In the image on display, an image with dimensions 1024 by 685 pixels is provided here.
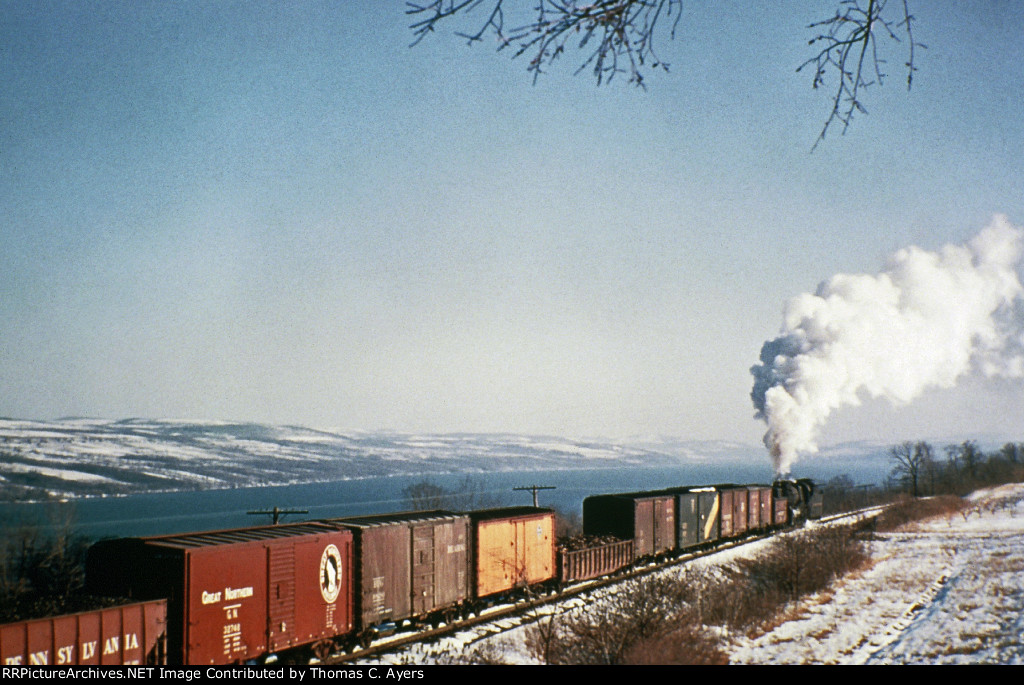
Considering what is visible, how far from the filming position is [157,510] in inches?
7564

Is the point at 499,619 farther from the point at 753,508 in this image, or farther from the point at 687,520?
the point at 753,508

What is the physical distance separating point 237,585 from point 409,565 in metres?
5.20

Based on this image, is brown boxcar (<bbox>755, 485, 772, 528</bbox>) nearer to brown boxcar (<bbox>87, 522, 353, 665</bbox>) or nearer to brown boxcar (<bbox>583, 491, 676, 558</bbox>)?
brown boxcar (<bbox>583, 491, 676, 558</bbox>)

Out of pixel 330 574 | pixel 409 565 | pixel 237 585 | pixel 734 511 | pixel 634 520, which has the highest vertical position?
pixel 237 585

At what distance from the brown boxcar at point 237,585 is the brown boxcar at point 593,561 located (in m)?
9.81

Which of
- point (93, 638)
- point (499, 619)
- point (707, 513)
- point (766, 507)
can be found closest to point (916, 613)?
point (707, 513)

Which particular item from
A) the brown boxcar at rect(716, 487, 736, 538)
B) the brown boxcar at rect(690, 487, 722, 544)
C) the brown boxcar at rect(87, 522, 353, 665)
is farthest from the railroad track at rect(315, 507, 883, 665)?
the brown boxcar at rect(716, 487, 736, 538)

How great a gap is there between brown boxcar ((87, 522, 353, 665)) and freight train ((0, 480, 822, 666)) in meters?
0.02

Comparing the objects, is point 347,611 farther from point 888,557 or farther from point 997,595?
point 888,557

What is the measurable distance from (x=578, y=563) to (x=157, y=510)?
19681 centimetres

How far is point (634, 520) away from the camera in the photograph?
28.6m

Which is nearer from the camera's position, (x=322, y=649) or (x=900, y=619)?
(x=322, y=649)

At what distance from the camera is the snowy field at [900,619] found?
696 inches
